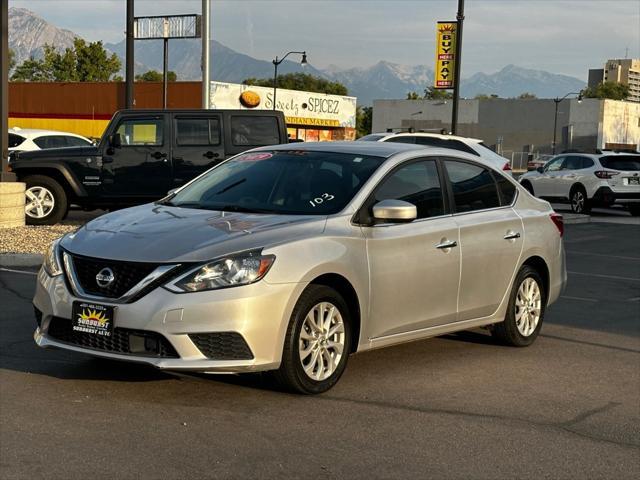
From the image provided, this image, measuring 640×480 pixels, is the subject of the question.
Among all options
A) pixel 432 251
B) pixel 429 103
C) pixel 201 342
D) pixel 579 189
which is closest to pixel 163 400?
pixel 201 342

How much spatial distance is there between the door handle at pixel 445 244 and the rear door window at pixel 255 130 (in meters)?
9.70

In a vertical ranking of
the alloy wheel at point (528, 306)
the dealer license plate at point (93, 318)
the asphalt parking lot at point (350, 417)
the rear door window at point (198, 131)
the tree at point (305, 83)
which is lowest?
the asphalt parking lot at point (350, 417)

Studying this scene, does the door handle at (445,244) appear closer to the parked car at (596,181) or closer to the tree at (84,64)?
the parked car at (596,181)

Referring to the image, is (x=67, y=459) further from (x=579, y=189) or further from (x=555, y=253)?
(x=579, y=189)

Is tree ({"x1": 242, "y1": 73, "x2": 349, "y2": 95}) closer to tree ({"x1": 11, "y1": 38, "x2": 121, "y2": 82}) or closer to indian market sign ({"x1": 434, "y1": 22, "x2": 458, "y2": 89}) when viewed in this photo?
tree ({"x1": 11, "y1": 38, "x2": 121, "y2": 82})

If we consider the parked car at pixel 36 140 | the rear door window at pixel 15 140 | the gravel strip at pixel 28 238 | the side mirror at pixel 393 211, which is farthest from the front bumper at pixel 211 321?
the rear door window at pixel 15 140

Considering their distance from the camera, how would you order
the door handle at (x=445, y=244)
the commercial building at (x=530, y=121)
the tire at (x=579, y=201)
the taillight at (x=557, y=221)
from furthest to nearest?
the commercial building at (x=530, y=121) < the tire at (x=579, y=201) < the taillight at (x=557, y=221) < the door handle at (x=445, y=244)

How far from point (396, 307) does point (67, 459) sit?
9.00ft

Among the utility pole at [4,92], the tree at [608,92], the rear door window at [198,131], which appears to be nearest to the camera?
the utility pole at [4,92]

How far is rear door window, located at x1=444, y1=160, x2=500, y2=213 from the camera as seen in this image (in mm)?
7809

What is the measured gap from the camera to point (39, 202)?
16656 mm

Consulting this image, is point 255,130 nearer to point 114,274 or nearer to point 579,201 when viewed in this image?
point 114,274

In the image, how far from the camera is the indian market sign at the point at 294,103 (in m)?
62.5

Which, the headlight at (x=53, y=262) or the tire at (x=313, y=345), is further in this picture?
the headlight at (x=53, y=262)
